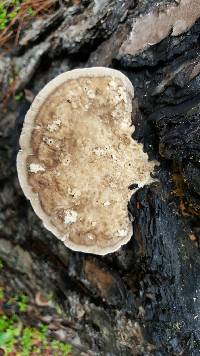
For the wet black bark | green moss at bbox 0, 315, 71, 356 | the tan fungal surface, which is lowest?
green moss at bbox 0, 315, 71, 356

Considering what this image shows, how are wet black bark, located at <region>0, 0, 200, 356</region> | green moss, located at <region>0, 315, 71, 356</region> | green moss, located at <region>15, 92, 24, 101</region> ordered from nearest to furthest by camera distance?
wet black bark, located at <region>0, 0, 200, 356</region>
green moss, located at <region>15, 92, 24, 101</region>
green moss, located at <region>0, 315, 71, 356</region>

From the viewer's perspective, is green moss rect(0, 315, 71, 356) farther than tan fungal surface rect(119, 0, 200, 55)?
Yes

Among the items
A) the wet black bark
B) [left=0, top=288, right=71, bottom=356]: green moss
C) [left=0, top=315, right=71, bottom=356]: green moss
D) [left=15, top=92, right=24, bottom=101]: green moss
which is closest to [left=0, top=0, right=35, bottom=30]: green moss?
the wet black bark

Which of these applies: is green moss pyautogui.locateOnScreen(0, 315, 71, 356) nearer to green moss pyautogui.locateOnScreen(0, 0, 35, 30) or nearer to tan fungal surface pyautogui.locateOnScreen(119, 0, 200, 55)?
tan fungal surface pyautogui.locateOnScreen(119, 0, 200, 55)

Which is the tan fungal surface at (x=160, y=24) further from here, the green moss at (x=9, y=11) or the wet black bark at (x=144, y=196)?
the green moss at (x=9, y=11)

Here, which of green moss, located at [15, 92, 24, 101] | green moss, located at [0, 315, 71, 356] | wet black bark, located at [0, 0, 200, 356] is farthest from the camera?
green moss, located at [0, 315, 71, 356]

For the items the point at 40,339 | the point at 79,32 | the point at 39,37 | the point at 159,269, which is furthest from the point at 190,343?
the point at 39,37

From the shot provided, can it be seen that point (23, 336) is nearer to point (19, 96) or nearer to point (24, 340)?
point (24, 340)
